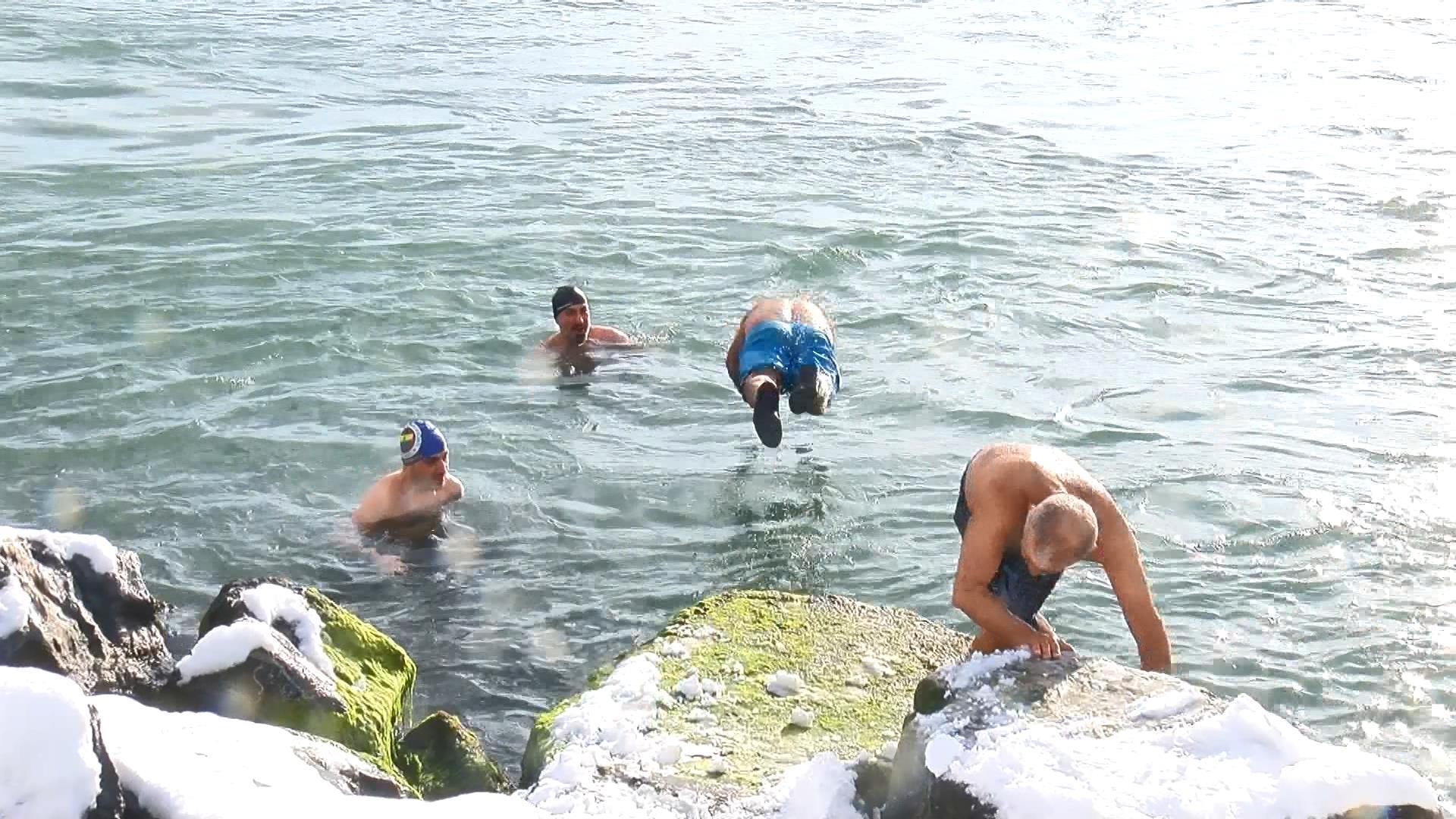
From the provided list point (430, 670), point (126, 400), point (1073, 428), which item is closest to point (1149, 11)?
point (1073, 428)

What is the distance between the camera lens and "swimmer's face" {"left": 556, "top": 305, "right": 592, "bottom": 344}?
11.3m

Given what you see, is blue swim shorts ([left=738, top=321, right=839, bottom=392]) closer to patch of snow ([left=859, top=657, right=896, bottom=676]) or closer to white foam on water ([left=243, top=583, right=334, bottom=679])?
patch of snow ([left=859, top=657, right=896, bottom=676])

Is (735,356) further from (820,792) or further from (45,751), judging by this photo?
(45,751)

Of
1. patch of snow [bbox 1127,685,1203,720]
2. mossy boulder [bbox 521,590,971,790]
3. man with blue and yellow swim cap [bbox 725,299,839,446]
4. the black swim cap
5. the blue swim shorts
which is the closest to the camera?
patch of snow [bbox 1127,685,1203,720]

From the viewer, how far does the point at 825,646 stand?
22.4 ft

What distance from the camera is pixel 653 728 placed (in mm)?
5977

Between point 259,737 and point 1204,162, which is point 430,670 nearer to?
point 259,737

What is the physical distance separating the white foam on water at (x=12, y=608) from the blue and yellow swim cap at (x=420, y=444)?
3471 millimetres

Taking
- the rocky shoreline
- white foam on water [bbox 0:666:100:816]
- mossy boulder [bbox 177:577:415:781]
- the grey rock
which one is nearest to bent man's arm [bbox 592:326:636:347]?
the rocky shoreline

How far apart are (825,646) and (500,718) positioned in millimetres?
1524

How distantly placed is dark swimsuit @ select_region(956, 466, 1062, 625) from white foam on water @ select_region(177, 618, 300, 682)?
2925 millimetres

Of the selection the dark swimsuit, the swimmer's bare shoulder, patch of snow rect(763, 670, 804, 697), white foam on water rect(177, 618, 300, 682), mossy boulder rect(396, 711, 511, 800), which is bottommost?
the swimmer's bare shoulder

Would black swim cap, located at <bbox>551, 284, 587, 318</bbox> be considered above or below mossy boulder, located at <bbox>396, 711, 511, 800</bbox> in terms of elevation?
above

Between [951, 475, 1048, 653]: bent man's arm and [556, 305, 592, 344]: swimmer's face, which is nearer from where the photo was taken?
[951, 475, 1048, 653]: bent man's arm
